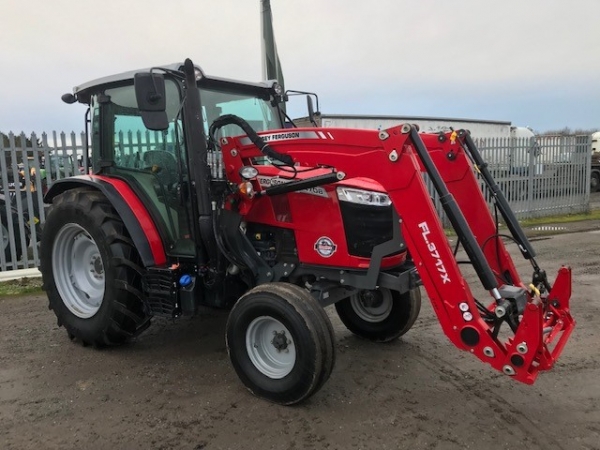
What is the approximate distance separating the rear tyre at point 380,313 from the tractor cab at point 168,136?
1525 millimetres

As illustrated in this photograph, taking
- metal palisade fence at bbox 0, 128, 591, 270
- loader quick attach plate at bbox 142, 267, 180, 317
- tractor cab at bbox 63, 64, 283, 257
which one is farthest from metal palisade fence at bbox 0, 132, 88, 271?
loader quick attach plate at bbox 142, 267, 180, 317

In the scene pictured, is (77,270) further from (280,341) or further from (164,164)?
(280,341)

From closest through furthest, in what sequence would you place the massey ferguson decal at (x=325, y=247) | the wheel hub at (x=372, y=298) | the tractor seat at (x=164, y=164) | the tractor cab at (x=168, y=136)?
the massey ferguson decal at (x=325, y=247) → the tractor cab at (x=168, y=136) → the tractor seat at (x=164, y=164) → the wheel hub at (x=372, y=298)

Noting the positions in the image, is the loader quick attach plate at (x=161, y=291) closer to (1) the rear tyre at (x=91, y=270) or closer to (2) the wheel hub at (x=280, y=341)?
(1) the rear tyre at (x=91, y=270)

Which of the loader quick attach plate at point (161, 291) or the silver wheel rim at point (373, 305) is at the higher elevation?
the loader quick attach plate at point (161, 291)

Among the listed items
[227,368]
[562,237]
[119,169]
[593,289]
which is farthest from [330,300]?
[562,237]

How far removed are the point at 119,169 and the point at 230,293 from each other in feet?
4.74

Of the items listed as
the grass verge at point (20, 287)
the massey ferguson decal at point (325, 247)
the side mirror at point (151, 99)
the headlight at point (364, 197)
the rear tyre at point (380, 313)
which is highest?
the side mirror at point (151, 99)

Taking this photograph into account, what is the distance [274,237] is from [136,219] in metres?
1.06

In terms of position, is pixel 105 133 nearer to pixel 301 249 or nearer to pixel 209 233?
pixel 209 233

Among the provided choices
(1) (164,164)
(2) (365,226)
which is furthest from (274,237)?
(1) (164,164)

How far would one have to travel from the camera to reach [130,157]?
13.8 ft

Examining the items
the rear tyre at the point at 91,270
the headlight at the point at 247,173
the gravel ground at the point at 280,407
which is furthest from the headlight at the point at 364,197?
the rear tyre at the point at 91,270

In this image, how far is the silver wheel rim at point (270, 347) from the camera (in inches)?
130
